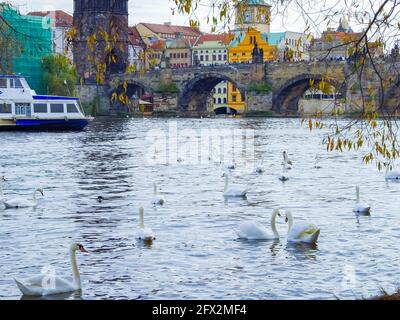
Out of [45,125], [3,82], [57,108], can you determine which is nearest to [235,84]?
[57,108]

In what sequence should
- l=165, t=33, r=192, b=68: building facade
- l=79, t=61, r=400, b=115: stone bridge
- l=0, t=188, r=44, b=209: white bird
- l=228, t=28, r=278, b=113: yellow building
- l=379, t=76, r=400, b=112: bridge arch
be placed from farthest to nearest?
l=165, t=33, r=192, b=68: building facade < l=228, t=28, r=278, b=113: yellow building < l=79, t=61, r=400, b=115: stone bridge < l=0, t=188, r=44, b=209: white bird < l=379, t=76, r=400, b=112: bridge arch

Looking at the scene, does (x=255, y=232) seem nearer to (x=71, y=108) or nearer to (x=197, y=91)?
(x=71, y=108)

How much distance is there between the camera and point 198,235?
50.8ft

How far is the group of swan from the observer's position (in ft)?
47.1

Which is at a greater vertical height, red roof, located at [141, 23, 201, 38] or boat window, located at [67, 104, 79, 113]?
red roof, located at [141, 23, 201, 38]

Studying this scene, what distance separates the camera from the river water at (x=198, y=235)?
11.8m

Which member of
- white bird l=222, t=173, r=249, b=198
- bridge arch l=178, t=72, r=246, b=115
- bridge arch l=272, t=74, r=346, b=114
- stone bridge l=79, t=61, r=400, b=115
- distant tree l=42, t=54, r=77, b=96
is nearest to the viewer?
white bird l=222, t=173, r=249, b=198

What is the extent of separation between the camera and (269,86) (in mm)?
96375

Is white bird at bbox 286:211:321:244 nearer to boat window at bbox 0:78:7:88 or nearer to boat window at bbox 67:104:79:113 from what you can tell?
boat window at bbox 0:78:7:88

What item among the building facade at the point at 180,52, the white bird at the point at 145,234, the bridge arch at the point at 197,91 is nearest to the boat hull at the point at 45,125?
the bridge arch at the point at 197,91

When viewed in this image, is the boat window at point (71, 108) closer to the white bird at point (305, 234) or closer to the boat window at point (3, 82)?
the boat window at point (3, 82)

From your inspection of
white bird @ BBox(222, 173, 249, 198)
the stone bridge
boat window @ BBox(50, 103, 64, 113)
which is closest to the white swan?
white bird @ BBox(222, 173, 249, 198)

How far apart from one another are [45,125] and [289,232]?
44.9m

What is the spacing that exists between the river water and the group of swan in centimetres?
17
